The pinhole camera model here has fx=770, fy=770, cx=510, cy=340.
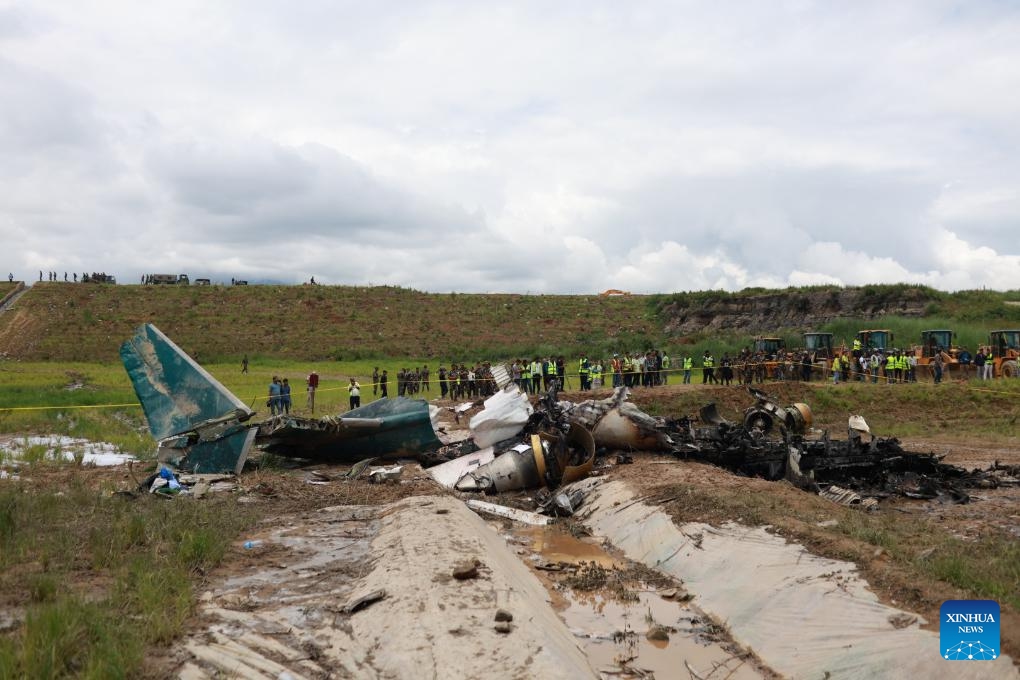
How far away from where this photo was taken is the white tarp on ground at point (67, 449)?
1477cm

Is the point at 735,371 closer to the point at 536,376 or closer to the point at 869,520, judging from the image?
the point at 536,376

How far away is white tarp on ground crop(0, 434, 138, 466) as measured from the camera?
48.4 ft

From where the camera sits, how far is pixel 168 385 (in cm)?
1442

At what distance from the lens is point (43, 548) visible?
7426mm

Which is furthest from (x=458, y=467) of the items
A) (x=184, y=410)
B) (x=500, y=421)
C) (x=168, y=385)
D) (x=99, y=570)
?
(x=99, y=570)

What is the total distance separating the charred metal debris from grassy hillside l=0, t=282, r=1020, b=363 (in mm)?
28027

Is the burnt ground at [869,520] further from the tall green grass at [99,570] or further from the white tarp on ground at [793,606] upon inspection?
the tall green grass at [99,570]

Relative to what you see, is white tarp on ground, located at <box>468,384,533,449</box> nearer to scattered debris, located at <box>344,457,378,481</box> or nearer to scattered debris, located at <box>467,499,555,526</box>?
scattered debris, located at <box>344,457,378,481</box>

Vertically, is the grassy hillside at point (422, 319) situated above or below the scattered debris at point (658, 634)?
above

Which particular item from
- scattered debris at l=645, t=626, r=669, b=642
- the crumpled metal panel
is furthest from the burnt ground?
the crumpled metal panel

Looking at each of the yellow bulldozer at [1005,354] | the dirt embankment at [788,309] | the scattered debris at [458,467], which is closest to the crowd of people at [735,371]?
the yellow bulldozer at [1005,354]

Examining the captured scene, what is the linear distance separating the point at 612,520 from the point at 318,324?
191ft

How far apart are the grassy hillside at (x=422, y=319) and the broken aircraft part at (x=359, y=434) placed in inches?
1167

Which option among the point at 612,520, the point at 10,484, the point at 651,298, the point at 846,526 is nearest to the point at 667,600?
the point at 846,526
